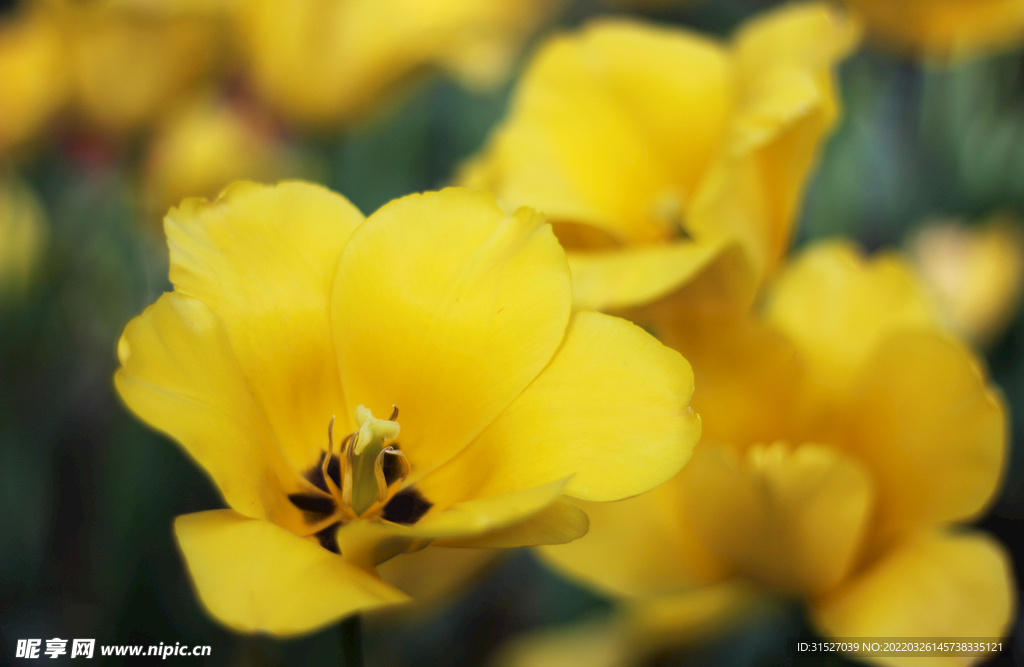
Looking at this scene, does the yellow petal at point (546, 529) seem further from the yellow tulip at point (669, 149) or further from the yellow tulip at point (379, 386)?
the yellow tulip at point (669, 149)

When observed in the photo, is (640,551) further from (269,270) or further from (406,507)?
(269,270)

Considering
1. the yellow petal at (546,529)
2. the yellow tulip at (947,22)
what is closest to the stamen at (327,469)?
the yellow petal at (546,529)

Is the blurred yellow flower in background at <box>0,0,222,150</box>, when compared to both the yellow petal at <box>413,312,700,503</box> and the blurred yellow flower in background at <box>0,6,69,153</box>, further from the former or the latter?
the yellow petal at <box>413,312,700,503</box>

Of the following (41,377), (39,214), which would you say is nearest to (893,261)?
(41,377)

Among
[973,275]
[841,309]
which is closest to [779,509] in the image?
[841,309]

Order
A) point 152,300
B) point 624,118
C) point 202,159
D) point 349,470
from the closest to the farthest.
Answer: point 349,470, point 624,118, point 152,300, point 202,159

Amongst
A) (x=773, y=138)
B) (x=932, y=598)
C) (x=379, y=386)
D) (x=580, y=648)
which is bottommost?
(x=580, y=648)

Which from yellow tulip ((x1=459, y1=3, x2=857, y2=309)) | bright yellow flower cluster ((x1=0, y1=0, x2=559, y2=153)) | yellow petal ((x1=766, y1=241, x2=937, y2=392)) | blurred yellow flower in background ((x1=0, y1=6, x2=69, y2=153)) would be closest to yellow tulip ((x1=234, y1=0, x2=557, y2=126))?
bright yellow flower cluster ((x1=0, y1=0, x2=559, y2=153))

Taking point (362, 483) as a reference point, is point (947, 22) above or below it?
above
